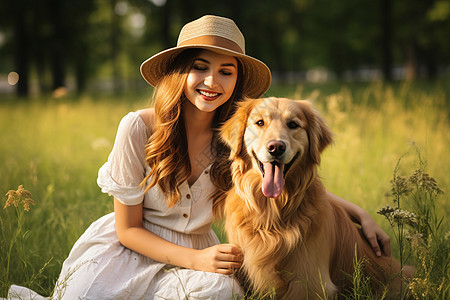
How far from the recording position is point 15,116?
9156 millimetres

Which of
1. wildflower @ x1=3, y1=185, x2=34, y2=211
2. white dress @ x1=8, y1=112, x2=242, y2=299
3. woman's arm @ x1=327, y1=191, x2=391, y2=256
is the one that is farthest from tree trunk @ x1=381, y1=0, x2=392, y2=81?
wildflower @ x1=3, y1=185, x2=34, y2=211

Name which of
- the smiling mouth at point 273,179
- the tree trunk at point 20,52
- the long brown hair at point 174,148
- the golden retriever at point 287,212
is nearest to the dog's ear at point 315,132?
the golden retriever at point 287,212

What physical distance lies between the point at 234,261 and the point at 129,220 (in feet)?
2.22

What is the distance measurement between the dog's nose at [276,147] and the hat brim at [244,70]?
0.61 meters

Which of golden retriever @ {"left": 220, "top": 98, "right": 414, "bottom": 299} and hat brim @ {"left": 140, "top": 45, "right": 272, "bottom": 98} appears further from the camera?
hat brim @ {"left": 140, "top": 45, "right": 272, "bottom": 98}

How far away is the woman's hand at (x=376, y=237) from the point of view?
2.64 meters

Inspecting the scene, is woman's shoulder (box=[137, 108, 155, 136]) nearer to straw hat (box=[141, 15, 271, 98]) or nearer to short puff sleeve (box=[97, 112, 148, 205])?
short puff sleeve (box=[97, 112, 148, 205])

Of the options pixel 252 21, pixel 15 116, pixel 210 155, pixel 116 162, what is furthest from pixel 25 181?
pixel 252 21

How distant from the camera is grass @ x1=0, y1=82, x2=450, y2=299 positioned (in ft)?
9.20

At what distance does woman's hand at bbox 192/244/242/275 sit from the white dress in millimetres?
39

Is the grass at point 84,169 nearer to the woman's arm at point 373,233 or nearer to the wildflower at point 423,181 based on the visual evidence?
the wildflower at point 423,181

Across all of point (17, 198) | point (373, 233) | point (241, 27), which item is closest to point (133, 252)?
point (17, 198)

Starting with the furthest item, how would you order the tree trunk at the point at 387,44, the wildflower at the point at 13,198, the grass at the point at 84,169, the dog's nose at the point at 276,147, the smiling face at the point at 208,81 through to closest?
the tree trunk at the point at 387,44
the grass at the point at 84,169
the smiling face at the point at 208,81
the wildflower at the point at 13,198
the dog's nose at the point at 276,147

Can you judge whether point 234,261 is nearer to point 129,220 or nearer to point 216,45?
point 129,220
